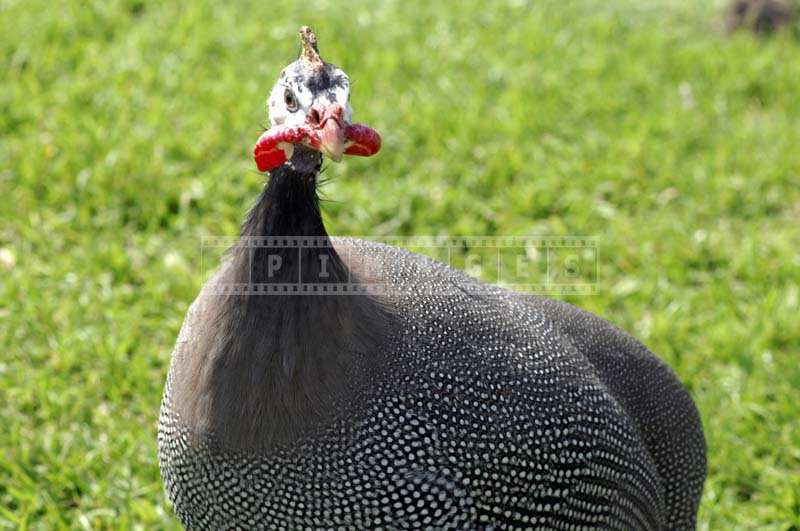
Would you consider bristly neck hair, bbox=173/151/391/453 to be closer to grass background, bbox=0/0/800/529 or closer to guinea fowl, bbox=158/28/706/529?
guinea fowl, bbox=158/28/706/529

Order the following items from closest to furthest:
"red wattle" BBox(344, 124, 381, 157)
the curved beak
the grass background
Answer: the curved beak, "red wattle" BBox(344, 124, 381, 157), the grass background

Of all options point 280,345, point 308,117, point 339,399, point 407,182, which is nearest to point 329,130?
point 308,117

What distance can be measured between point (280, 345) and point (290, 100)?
1.73ft

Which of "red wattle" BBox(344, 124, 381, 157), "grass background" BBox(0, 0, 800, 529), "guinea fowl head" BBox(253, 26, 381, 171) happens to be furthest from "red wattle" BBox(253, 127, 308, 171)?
"grass background" BBox(0, 0, 800, 529)

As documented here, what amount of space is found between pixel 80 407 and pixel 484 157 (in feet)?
7.64

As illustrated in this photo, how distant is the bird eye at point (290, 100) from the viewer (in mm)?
2166

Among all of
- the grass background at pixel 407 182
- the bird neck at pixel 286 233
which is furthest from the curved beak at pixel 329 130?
the grass background at pixel 407 182

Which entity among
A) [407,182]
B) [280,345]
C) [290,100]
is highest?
[407,182]

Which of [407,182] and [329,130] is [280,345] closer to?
[329,130]

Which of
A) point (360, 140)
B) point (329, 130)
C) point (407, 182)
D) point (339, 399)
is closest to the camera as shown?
point (329, 130)

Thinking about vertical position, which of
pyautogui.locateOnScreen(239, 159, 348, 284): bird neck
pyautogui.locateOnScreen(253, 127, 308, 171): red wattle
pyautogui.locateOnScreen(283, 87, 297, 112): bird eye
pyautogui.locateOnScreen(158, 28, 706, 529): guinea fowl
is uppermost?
pyautogui.locateOnScreen(283, 87, 297, 112): bird eye

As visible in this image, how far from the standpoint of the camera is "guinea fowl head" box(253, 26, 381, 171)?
82.5 inches

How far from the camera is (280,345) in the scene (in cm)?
225

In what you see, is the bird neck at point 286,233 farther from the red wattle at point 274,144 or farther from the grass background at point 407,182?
the grass background at point 407,182
